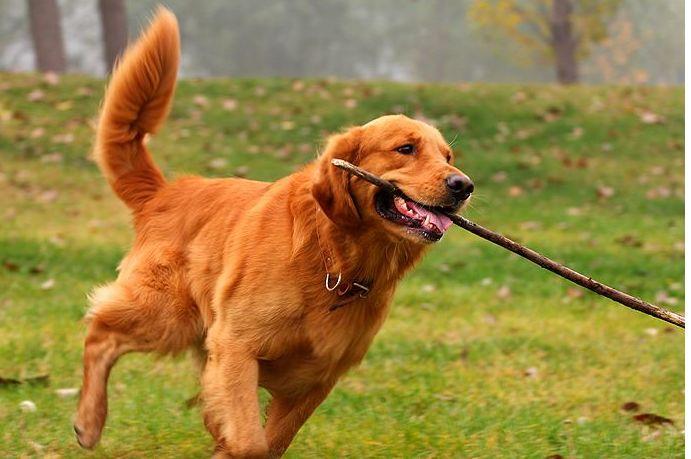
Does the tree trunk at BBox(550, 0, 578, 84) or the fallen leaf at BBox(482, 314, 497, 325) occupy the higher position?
the fallen leaf at BBox(482, 314, 497, 325)

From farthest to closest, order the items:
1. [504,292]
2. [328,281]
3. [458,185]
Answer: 1. [504,292]
2. [328,281]
3. [458,185]

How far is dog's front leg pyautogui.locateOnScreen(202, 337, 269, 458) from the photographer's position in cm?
383

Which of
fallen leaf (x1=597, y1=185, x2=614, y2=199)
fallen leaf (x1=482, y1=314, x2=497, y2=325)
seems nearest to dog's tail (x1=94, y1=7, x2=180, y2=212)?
fallen leaf (x1=482, y1=314, x2=497, y2=325)

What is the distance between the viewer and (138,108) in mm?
5031

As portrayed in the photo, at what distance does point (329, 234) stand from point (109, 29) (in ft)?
54.9

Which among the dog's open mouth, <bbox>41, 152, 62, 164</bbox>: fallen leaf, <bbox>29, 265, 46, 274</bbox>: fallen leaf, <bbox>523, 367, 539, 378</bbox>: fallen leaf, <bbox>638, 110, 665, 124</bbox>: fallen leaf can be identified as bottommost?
<bbox>41, 152, 62, 164</bbox>: fallen leaf

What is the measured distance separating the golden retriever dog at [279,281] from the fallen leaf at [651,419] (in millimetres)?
1923

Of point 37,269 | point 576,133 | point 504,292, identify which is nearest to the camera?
point 504,292

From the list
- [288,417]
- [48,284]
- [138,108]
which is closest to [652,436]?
[288,417]

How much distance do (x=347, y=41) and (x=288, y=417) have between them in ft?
163

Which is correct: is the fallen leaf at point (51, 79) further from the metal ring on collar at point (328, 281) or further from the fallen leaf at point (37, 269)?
the metal ring on collar at point (328, 281)

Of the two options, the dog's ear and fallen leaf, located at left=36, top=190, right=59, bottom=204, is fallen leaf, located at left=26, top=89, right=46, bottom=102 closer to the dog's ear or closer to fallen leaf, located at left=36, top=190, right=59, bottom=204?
fallen leaf, located at left=36, top=190, right=59, bottom=204

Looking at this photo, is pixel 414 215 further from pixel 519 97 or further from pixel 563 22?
pixel 563 22

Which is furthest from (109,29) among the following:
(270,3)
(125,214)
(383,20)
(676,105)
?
(383,20)
